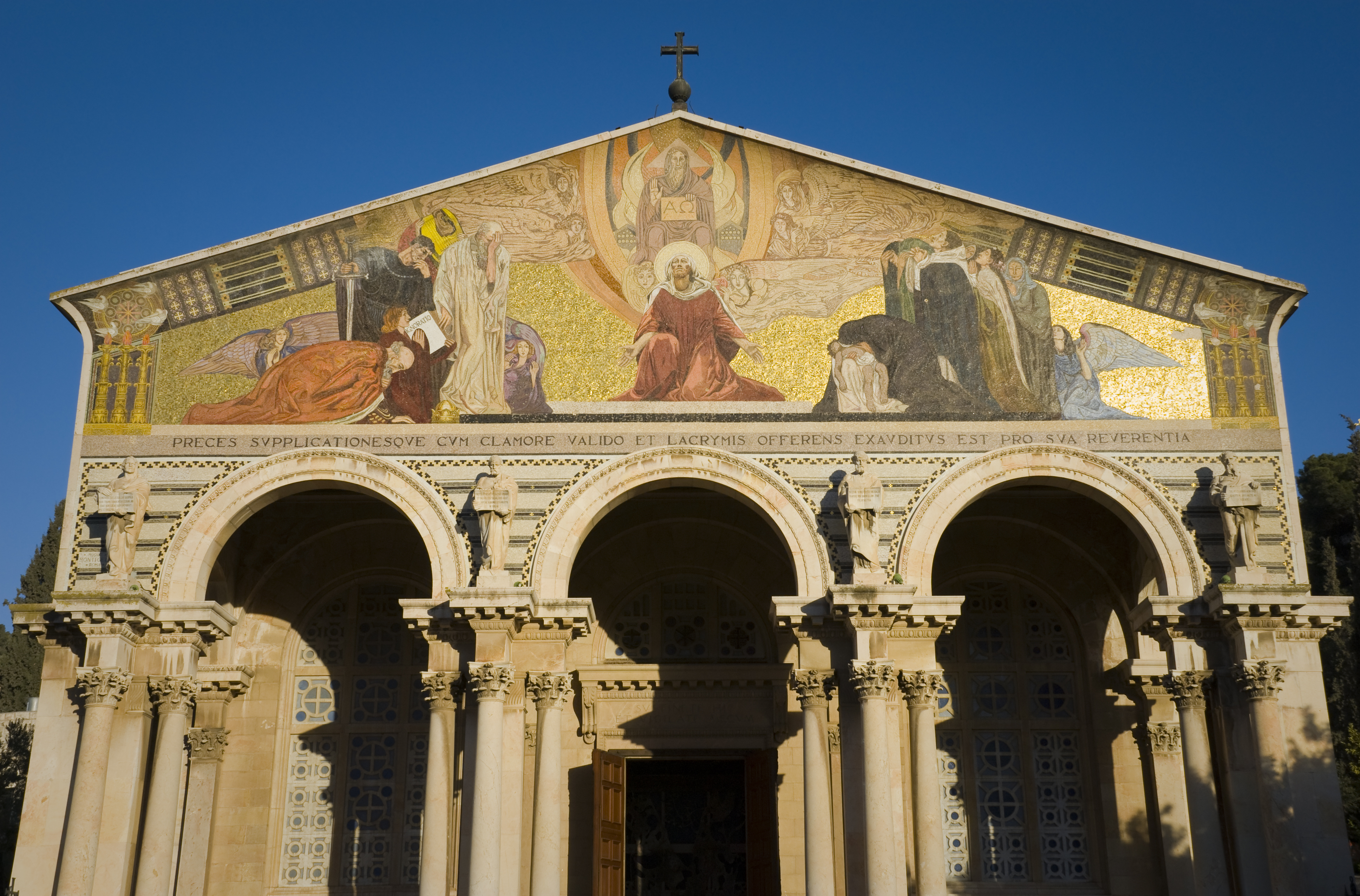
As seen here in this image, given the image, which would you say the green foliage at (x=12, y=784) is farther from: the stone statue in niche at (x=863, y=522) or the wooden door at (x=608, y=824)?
the stone statue in niche at (x=863, y=522)

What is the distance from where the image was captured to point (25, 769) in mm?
27062

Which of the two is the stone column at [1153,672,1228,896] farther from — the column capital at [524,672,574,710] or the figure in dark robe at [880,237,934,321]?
the column capital at [524,672,574,710]

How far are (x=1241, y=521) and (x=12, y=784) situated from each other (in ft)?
72.2

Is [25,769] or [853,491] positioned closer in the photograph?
[853,491]

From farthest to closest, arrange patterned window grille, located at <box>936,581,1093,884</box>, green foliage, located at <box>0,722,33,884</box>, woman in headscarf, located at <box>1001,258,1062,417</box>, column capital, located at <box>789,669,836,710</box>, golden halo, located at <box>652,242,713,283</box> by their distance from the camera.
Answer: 1. patterned window grille, located at <box>936,581,1093,884</box>
2. golden halo, located at <box>652,242,713,283</box>
3. green foliage, located at <box>0,722,33,884</box>
4. woman in headscarf, located at <box>1001,258,1062,417</box>
5. column capital, located at <box>789,669,836,710</box>

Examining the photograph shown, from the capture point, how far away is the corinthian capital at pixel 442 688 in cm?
1898

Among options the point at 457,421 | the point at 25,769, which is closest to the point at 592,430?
the point at 457,421

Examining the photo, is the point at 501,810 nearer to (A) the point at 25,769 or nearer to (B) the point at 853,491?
(B) the point at 853,491

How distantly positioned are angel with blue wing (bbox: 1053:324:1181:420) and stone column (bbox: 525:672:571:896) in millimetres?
8147

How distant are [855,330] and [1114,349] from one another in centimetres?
374

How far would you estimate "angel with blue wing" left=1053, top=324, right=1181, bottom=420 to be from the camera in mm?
20062

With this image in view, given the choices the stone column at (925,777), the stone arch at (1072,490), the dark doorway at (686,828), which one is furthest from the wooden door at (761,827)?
the stone arch at (1072,490)

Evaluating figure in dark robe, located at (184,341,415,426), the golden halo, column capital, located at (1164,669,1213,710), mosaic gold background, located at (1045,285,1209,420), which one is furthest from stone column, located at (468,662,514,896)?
mosaic gold background, located at (1045,285,1209,420)

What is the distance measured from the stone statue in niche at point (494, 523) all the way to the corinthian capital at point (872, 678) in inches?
189
